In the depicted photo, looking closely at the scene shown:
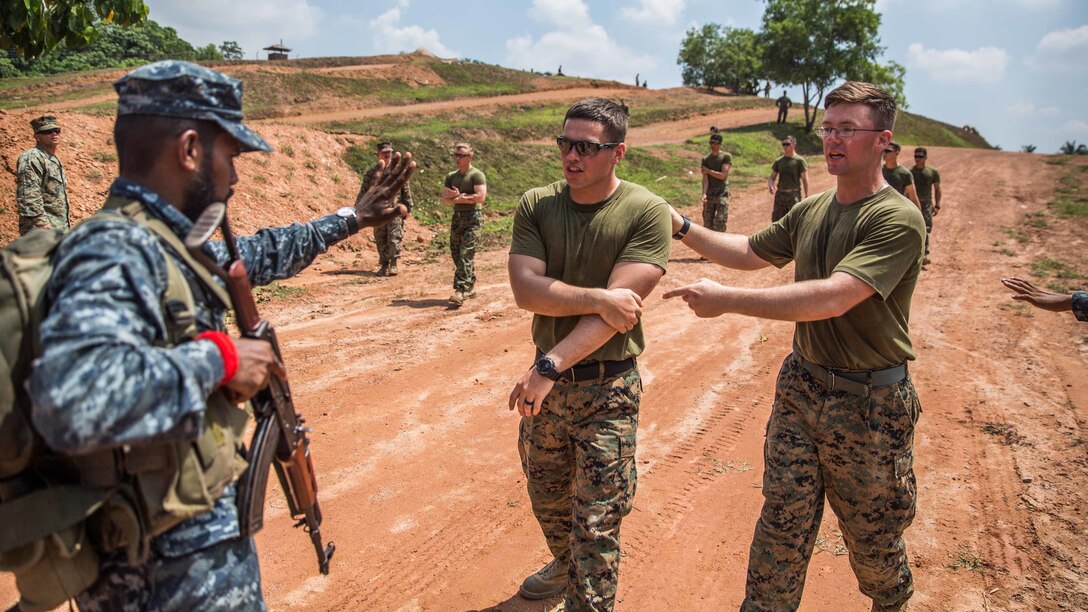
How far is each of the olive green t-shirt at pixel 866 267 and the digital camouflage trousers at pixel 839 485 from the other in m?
0.17

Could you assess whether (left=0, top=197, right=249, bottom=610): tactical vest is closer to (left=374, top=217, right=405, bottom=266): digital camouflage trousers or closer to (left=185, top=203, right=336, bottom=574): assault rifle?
(left=185, top=203, right=336, bottom=574): assault rifle

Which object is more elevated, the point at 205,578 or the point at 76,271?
the point at 76,271

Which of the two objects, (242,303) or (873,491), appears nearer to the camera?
(242,303)

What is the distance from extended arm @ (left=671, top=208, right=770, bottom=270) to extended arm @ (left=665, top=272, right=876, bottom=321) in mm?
746

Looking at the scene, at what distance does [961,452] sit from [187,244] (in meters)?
5.88

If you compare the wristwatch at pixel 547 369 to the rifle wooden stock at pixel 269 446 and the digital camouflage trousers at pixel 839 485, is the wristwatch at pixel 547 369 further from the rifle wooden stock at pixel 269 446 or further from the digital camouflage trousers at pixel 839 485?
the digital camouflage trousers at pixel 839 485

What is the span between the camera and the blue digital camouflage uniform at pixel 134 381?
1.67 m

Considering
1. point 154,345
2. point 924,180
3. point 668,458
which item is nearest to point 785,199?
point 924,180

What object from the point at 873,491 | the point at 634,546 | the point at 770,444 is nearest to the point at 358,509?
the point at 634,546

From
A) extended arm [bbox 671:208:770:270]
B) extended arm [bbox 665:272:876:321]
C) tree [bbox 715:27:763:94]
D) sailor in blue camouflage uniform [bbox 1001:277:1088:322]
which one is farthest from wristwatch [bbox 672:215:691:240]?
tree [bbox 715:27:763:94]

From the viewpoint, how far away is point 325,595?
4016 millimetres

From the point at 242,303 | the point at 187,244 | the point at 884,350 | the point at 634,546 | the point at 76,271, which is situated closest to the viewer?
the point at 76,271

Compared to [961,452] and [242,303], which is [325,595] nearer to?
Result: [242,303]

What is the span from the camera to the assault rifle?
215cm
